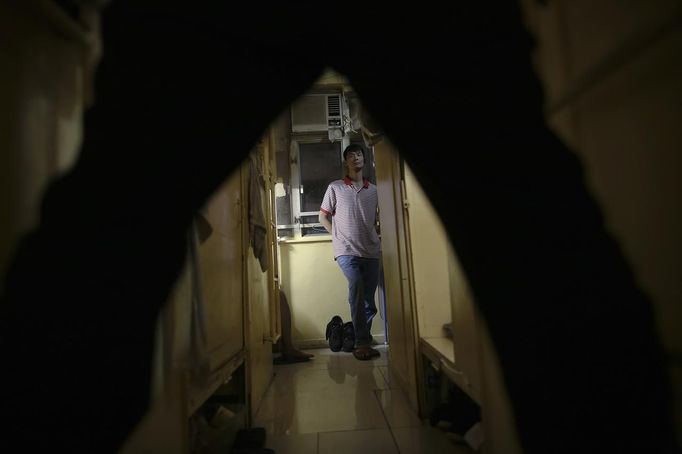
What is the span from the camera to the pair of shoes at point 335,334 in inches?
91.0

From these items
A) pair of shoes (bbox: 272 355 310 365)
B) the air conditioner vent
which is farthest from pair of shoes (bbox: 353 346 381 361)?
the air conditioner vent

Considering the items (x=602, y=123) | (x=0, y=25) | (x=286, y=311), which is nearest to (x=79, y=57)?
(x=0, y=25)

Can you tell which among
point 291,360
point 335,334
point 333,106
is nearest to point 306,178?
point 333,106

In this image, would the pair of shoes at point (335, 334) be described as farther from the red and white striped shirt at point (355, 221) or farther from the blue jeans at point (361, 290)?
the red and white striped shirt at point (355, 221)

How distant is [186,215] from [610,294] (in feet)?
1.90

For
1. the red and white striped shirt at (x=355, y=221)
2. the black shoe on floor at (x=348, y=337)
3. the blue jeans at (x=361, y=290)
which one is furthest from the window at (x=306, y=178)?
the black shoe on floor at (x=348, y=337)

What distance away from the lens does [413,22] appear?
463 millimetres

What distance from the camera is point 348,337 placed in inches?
91.1

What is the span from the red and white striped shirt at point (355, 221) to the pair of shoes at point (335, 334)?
21.5 inches

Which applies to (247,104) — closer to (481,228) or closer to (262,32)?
(262,32)

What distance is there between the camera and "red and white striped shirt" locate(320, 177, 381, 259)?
217 cm

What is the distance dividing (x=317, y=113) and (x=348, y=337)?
204 centimetres

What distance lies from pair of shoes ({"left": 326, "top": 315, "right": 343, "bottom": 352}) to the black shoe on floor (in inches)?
1.2

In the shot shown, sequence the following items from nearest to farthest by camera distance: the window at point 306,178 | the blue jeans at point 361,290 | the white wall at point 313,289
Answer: the blue jeans at point 361,290 → the white wall at point 313,289 → the window at point 306,178
